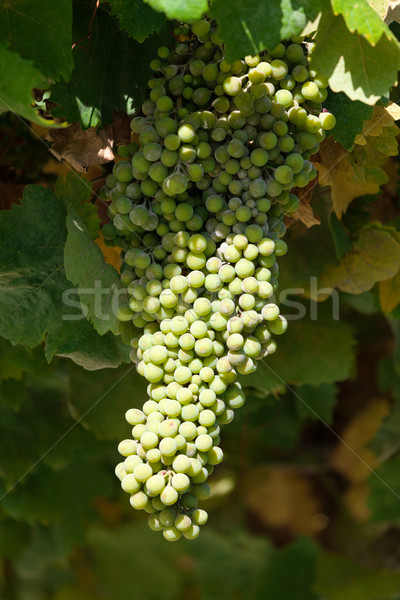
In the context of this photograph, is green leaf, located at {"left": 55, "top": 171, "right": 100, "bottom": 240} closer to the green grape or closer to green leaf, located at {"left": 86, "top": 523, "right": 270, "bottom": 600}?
the green grape

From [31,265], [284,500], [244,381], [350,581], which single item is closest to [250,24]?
[31,265]

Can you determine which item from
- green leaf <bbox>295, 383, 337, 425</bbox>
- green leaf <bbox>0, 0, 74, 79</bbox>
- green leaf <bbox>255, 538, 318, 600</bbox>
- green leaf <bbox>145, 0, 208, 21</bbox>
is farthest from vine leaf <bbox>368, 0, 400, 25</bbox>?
green leaf <bbox>255, 538, 318, 600</bbox>

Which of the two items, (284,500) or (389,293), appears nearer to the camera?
(389,293)

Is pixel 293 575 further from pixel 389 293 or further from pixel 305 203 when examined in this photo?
pixel 305 203

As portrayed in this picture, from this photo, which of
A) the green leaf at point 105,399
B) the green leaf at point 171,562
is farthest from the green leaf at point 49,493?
the green leaf at point 171,562

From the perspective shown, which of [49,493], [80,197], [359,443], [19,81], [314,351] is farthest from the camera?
[359,443]

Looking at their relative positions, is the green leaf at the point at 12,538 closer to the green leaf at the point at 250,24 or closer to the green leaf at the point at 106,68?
the green leaf at the point at 106,68

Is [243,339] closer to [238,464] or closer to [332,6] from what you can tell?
[332,6]
